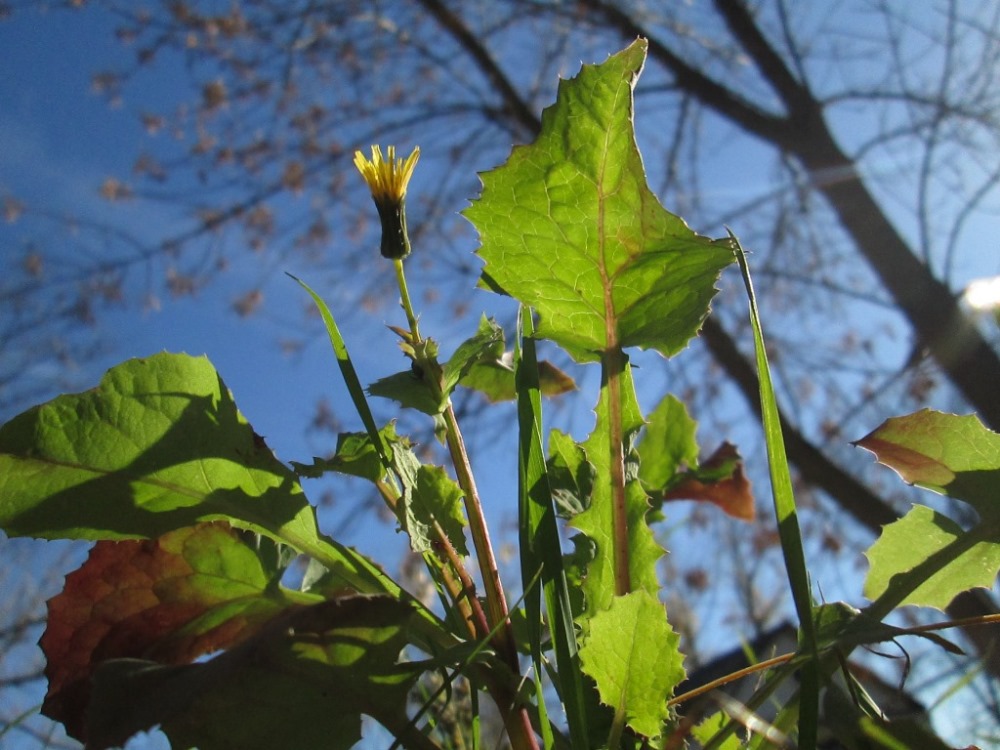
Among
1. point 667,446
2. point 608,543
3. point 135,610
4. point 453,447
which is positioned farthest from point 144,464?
point 667,446

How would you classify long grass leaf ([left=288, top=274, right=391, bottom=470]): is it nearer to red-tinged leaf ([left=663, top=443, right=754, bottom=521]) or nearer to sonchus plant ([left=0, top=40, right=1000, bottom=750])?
sonchus plant ([left=0, top=40, right=1000, bottom=750])

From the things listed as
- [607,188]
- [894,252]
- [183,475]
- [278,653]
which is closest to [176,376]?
[183,475]

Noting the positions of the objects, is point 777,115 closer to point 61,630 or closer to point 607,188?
point 607,188

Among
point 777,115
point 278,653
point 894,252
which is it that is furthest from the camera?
point 777,115

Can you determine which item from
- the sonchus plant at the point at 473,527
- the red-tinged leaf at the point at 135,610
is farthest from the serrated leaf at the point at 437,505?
the red-tinged leaf at the point at 135,610

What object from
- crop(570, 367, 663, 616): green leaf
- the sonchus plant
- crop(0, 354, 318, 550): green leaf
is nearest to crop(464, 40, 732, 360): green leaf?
the sonchus plant

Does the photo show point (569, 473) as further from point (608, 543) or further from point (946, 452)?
point (946, 452)
